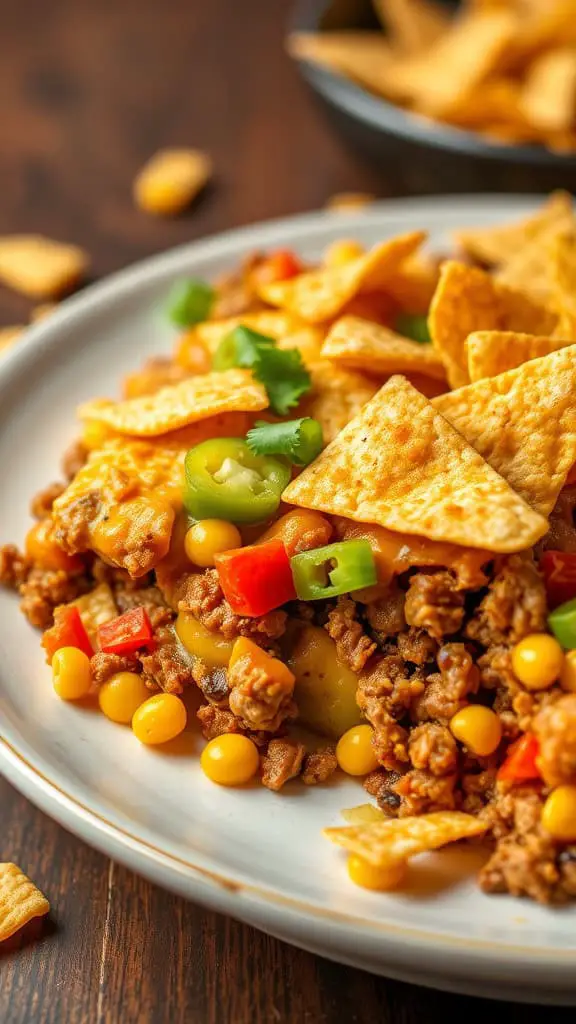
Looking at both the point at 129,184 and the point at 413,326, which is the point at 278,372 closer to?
the point at 413,326

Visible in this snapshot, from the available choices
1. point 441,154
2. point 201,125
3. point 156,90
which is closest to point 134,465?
point 441,154

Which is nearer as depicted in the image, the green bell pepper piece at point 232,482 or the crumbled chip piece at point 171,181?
the green bell pepper piece at point 232,482

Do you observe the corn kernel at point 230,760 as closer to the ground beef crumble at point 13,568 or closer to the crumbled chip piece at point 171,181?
the ground beef crumble at point 13,568

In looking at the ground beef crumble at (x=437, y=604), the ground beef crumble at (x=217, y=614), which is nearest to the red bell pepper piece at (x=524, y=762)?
the ground beef crumble at (x=437, y=604)

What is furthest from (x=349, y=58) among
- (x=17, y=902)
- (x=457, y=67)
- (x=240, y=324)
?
(x=17, y=902)

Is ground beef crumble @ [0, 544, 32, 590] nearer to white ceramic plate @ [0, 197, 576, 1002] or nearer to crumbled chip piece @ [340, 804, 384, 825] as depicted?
white ceramic plate @ [0, 197, 576, 1002]

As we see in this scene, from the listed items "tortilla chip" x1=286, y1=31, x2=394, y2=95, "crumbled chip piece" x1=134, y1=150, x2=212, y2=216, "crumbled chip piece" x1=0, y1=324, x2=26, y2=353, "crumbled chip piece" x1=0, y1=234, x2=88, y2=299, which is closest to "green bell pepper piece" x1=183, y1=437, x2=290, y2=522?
"crumbled chip piece" x1=0, y1=324, x2=26, y2=353
